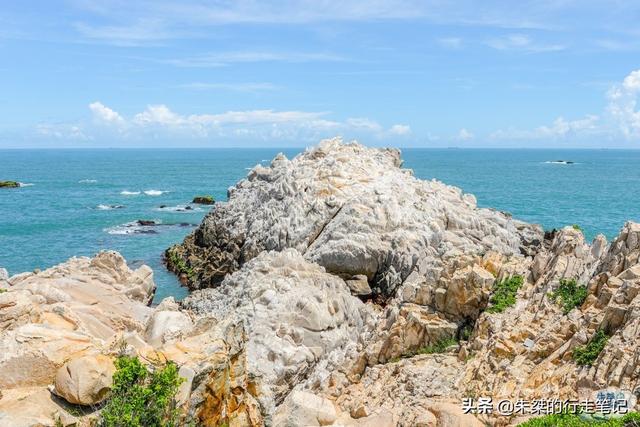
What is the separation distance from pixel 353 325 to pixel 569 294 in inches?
501

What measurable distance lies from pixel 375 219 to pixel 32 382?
3163cm

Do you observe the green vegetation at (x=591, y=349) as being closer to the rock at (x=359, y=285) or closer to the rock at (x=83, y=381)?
the rock at (x=83, y=381)

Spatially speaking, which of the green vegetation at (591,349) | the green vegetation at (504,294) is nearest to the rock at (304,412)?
the green vegetation at (591,349)

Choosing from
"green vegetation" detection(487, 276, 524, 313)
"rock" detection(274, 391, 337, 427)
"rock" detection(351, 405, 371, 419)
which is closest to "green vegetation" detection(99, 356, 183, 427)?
"rock" detection(274, 391, 337, 427)

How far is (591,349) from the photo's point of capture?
17719 millimetres

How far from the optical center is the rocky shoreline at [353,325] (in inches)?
560

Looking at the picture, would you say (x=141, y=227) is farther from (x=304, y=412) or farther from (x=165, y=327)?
(x=304, y=412)

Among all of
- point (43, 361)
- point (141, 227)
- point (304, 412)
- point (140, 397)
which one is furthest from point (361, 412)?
point (141, 227)

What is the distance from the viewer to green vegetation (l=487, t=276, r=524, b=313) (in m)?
23.2

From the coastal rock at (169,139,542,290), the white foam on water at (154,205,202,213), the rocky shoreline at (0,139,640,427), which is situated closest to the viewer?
the rocky shoreline at (0,139,640,427)

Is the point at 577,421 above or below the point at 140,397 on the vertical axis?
below

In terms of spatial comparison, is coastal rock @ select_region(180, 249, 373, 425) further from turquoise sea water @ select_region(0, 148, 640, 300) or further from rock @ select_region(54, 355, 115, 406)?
turquoise sea water @ select_region(0, 148, 640, 300)

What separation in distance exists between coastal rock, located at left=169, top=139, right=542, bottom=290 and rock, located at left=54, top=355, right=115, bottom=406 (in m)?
26.5

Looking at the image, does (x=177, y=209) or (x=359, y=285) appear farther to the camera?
(x=177, y=209)
